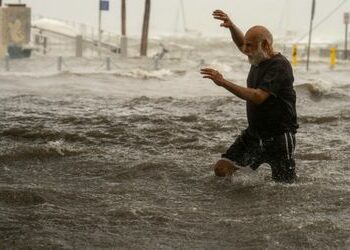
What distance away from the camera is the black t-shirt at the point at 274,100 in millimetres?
4844

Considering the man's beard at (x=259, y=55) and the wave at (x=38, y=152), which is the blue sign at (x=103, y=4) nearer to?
the wave at (x=38, y=152)

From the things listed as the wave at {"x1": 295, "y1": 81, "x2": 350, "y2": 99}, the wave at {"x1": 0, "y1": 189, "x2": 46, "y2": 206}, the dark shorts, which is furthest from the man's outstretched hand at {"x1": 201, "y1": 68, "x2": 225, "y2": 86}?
the wave at {"x1": 295, "y1": 81, "x2": 350, "y2": 99}

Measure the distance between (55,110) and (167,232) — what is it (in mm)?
7144

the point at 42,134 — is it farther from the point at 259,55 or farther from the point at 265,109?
the point at 259,55

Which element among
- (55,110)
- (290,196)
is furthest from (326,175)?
(55,110)

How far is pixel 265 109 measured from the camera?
5.07 metres

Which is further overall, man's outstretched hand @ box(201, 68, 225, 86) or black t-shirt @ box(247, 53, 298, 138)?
black t-shirt @ box(247, 53, 298, 138)

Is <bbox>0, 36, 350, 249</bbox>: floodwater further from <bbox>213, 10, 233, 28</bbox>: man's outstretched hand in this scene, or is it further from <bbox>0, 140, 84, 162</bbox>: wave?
<bbox>213, 10, 233, 28</bbox>: man's outstretched hand

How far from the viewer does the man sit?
4.82 m

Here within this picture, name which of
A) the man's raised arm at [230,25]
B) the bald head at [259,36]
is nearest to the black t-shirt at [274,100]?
the bald head at [259,36]

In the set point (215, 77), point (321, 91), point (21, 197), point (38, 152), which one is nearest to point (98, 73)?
point (321, 91)

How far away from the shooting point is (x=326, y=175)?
21.0 ft

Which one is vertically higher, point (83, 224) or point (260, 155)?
point (260, 155)

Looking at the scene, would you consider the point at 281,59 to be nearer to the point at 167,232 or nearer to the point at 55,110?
the point at 167,232
